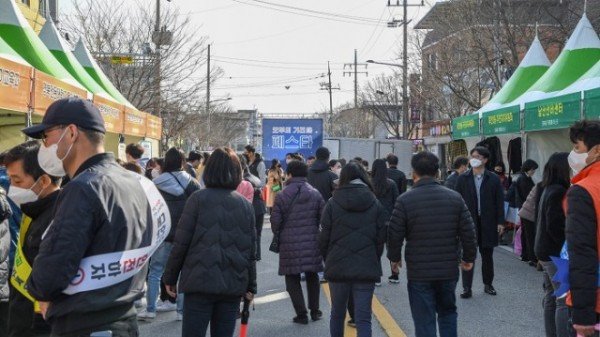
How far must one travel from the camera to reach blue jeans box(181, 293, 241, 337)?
15.5 feet

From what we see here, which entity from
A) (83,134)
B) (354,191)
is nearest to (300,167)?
(354,191)

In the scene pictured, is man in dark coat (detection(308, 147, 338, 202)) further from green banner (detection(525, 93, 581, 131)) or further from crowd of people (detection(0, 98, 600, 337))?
green banner (detection(525, 93, 581, 131))

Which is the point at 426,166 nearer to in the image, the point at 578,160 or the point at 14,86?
the point at 578,160

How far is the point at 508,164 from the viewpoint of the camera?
15.0 meters

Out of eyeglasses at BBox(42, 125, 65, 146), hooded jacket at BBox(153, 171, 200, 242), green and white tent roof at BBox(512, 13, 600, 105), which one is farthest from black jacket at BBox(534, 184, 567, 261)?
green and white tent roof at BBox(512, 13, 600, 105)

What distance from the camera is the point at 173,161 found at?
24.3 ft

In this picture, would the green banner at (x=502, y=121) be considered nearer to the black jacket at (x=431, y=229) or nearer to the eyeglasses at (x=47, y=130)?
the black jacket at (x=431, y=229)

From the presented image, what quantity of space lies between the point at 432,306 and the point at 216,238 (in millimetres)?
1954

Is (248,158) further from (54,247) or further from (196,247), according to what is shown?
(54,247)

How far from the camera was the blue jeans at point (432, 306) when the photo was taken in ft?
18.1

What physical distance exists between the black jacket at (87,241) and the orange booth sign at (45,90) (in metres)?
5.53

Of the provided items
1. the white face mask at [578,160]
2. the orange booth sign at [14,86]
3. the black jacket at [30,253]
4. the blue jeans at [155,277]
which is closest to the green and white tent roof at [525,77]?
the blue jeans at [155,277]

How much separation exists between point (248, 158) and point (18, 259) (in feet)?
31.9

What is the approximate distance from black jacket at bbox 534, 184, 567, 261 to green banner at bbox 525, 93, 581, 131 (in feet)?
17.6
